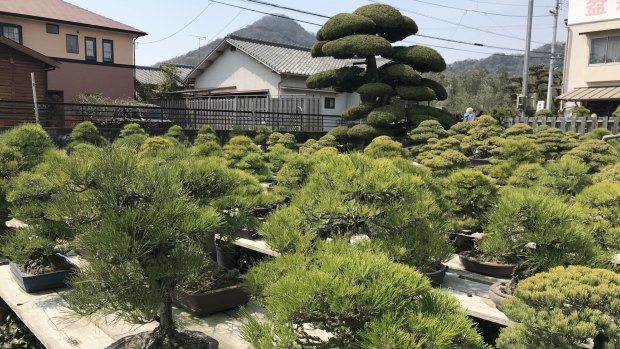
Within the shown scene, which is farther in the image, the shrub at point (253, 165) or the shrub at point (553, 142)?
the shrub at point (553, 142)

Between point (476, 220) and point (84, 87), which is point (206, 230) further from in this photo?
point (84, 87)

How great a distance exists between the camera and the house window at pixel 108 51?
777 inches

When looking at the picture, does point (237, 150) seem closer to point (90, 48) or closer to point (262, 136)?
point (262, 136)

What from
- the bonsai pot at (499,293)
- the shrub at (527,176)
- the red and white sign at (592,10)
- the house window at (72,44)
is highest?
the red and white sign at (592,10)

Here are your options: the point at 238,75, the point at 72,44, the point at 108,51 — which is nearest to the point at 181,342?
the point at 238,75

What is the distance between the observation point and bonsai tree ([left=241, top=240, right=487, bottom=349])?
1.28 metres

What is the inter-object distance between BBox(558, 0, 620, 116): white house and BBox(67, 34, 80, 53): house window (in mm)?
19584

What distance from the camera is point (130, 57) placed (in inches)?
805

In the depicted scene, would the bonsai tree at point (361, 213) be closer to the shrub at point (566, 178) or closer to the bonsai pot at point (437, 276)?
the bonsai pot at point (437, 276)

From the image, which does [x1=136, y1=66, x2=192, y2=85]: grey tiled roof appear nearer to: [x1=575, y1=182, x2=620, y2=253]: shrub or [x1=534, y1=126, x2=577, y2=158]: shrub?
[x1=534, y1=126, x2=577, y2=158]: shrub

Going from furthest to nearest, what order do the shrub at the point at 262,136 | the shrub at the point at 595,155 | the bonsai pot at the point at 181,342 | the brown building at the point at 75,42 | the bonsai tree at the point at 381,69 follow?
the brown building at the point at 75,42, the bonsai tree at the point at 381,69, the shrub at the point at 262,136, the shrub at the point at 595,155, the bonsai pot at the point at 181,342

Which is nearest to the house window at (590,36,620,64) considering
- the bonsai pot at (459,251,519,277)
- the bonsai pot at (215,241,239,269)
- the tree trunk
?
the tree trunk

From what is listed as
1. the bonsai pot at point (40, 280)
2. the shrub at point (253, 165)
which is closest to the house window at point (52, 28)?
the shrub at point (253, 165)

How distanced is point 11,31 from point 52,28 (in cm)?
148
